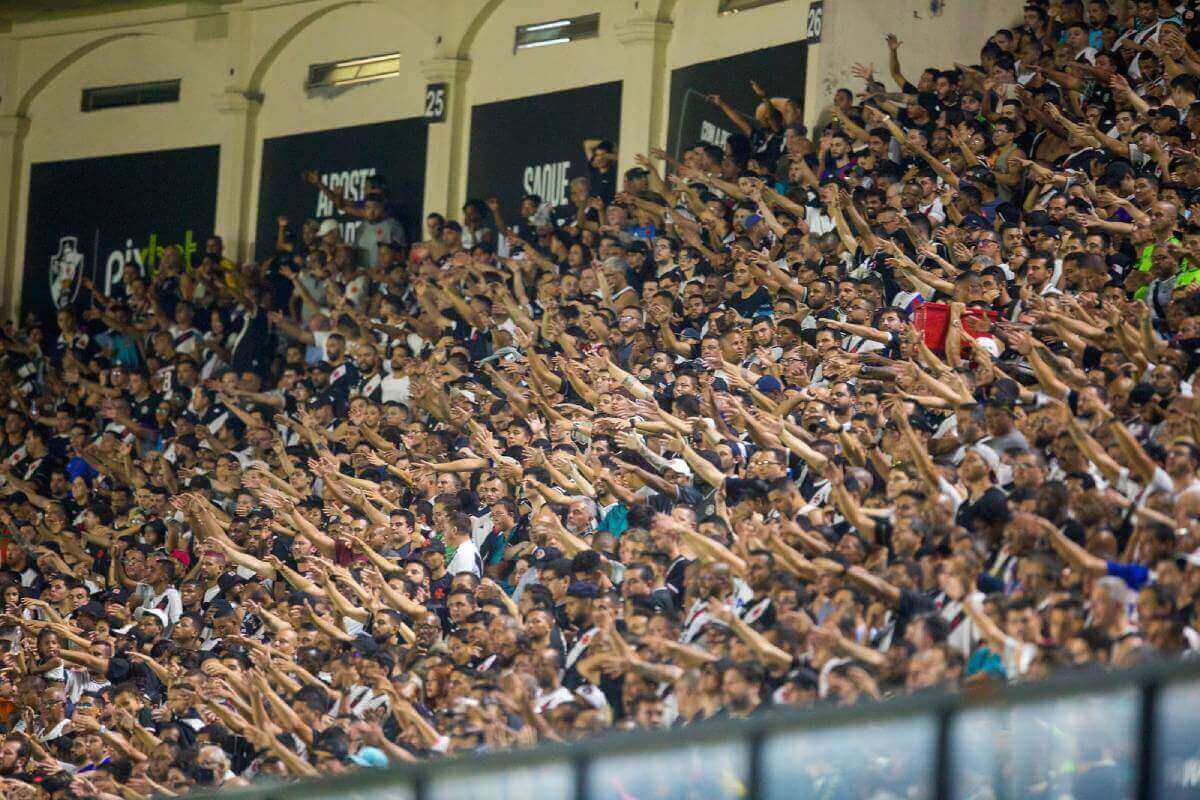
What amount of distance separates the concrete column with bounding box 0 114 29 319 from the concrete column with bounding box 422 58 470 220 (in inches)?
204

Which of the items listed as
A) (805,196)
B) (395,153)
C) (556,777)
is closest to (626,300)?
(805,196)

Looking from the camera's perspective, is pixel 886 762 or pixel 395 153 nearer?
pixel 886 762

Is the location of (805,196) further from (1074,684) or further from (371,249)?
(1074,684)

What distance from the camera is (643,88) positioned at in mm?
15602

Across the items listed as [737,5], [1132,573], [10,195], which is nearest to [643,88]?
[737,5]

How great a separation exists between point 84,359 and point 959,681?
39.5 feet

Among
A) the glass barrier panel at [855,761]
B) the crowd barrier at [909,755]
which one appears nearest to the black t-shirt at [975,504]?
the crowd barrier at [909,755]

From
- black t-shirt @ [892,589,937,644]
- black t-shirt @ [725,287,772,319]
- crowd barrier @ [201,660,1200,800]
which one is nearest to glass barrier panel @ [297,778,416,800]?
crowd barrier @ [201,660,1200,800]

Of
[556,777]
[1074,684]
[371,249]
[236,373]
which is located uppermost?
[371,249]

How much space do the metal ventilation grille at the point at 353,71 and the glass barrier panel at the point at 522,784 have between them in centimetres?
1349

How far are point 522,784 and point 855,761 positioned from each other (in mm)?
835

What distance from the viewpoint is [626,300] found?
12664mm

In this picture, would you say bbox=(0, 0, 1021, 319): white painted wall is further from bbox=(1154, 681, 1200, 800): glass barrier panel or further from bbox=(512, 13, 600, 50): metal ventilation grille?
bbox=(1154, 681, 1200, 800): glass barrier panel

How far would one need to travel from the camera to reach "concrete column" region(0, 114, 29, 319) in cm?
1973
